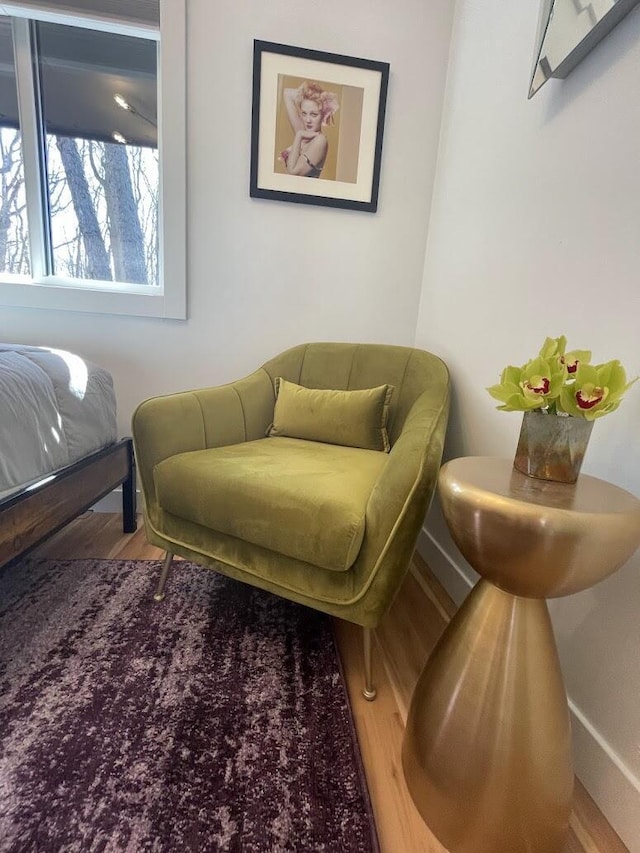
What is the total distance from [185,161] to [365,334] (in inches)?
39.6

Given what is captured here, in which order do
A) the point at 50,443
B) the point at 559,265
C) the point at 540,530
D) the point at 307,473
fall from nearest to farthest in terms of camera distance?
the point at 540,530 < the point at 559,265 < the point at 307,473 < the point at 50,443

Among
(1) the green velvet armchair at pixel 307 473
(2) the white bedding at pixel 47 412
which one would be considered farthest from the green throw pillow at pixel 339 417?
(2) the white bedding at pixel 47 412

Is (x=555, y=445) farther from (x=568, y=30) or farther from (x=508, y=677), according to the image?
(x=568, y=30)

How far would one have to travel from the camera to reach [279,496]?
100 cm

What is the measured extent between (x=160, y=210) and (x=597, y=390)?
68.8 inches

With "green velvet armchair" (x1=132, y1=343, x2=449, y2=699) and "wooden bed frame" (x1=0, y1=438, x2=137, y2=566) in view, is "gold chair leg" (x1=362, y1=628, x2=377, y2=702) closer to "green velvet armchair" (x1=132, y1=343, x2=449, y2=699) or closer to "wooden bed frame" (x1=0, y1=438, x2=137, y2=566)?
"green velvet armchair" (x1=132, y1=343, x2=449, y2=699)

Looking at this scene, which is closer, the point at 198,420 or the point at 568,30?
the point at 568,30

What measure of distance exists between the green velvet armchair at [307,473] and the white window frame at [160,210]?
579mm

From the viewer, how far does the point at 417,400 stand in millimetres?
1374

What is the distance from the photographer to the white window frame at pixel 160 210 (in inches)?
61.6

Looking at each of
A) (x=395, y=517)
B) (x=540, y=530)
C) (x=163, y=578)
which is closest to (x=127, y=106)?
(x=163, y=578)

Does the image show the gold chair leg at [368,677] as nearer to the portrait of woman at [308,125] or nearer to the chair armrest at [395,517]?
the chair armrest at [395,517]

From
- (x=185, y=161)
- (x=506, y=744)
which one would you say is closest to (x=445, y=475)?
(x=506, y=744)

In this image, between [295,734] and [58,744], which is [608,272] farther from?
[58,744]
